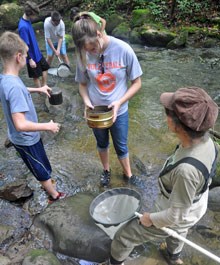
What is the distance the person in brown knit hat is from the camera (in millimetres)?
1679

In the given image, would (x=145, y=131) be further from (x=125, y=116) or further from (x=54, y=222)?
(x=54, y=222)

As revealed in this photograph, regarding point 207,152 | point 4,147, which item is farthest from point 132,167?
point 207,152

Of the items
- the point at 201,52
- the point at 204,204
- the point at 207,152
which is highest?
the point at 207,152

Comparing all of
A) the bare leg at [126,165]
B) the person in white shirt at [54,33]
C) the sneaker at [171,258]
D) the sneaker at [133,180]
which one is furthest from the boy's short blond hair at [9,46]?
the person in white shirt at [54,33]

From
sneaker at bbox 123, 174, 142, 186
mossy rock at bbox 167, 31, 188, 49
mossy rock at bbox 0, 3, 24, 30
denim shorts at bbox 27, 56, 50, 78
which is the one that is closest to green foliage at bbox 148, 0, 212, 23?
mossy rock at bbox 167, 31, 188, 49

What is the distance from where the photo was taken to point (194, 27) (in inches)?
382

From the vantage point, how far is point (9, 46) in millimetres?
2504

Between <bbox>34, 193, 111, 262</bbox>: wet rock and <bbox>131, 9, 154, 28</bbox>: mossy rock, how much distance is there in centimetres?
837

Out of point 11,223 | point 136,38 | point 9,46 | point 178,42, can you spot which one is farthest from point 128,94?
point 136,38

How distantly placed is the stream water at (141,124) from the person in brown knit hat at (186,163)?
141cm

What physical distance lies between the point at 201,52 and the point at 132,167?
18.3 ft

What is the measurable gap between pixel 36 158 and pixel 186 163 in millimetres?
1689

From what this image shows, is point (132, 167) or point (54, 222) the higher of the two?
point (54, 222)

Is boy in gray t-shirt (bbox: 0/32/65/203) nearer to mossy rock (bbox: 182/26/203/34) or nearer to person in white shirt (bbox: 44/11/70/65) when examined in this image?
person in white shirt (bbox: 44/11/70/65)
